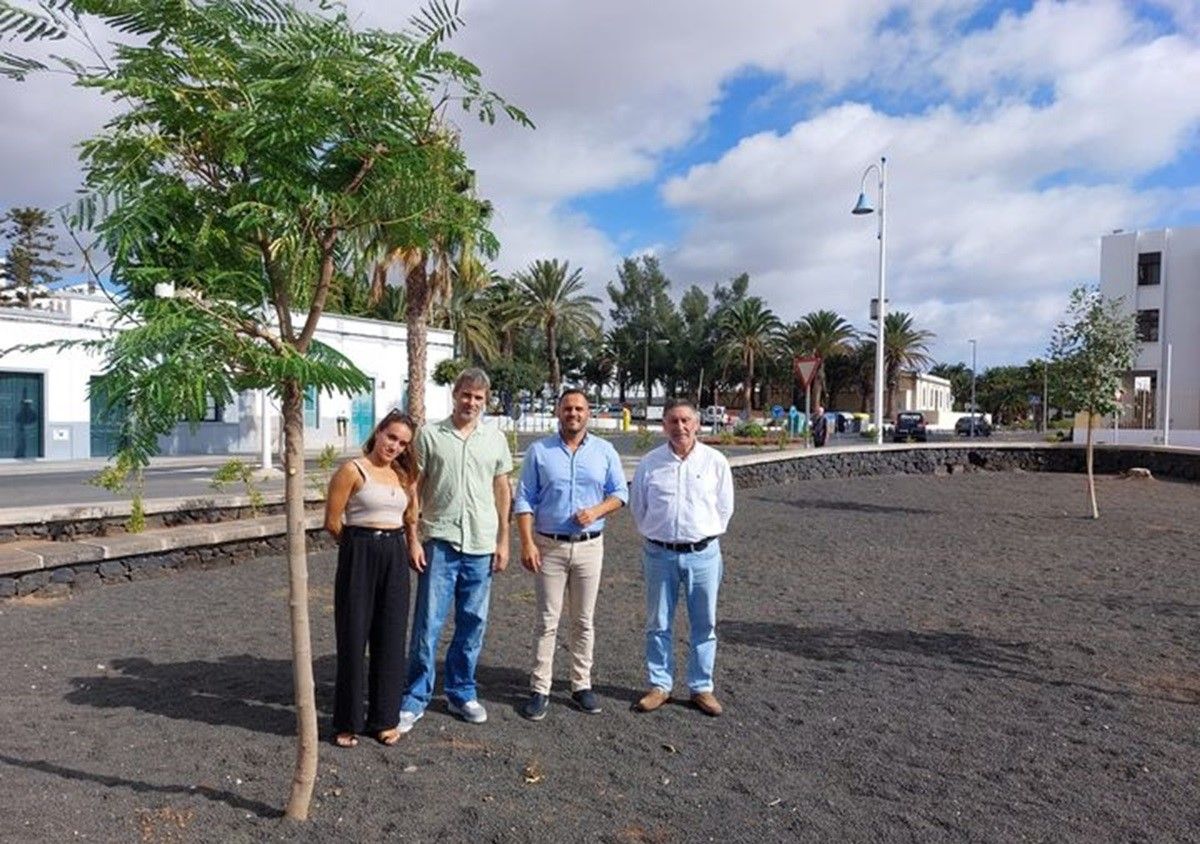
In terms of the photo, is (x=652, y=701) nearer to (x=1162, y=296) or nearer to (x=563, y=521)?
(x=563, y=521)

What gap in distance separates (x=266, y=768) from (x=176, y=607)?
362 centimetres

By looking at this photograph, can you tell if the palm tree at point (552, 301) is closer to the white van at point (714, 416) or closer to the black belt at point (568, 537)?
the white van at point (714, 416)

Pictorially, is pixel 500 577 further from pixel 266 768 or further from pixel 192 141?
pixel 192 141

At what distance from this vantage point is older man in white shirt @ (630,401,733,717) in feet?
15.9

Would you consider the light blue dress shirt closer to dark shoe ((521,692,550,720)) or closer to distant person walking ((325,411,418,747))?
distant person walking ((325,411,418,747))

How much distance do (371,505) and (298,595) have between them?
2.60 ft

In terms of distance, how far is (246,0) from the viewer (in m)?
3.24

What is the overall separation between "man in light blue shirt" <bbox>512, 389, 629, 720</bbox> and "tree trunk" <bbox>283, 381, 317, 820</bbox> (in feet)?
4.55

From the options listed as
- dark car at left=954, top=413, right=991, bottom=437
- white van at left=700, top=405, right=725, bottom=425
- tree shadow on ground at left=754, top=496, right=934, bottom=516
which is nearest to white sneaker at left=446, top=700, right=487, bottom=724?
tree shadow on ground at left=754, top=496, right=934, bottom=516

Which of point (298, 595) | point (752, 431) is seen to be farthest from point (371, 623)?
point (752, 431)

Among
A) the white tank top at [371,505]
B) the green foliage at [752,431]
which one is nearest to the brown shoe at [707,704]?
the white tank top at [371,505]

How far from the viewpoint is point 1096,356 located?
15.6m

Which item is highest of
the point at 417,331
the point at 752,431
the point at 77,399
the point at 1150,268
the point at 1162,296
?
the point at 1150,268

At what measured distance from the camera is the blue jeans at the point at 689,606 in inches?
191
